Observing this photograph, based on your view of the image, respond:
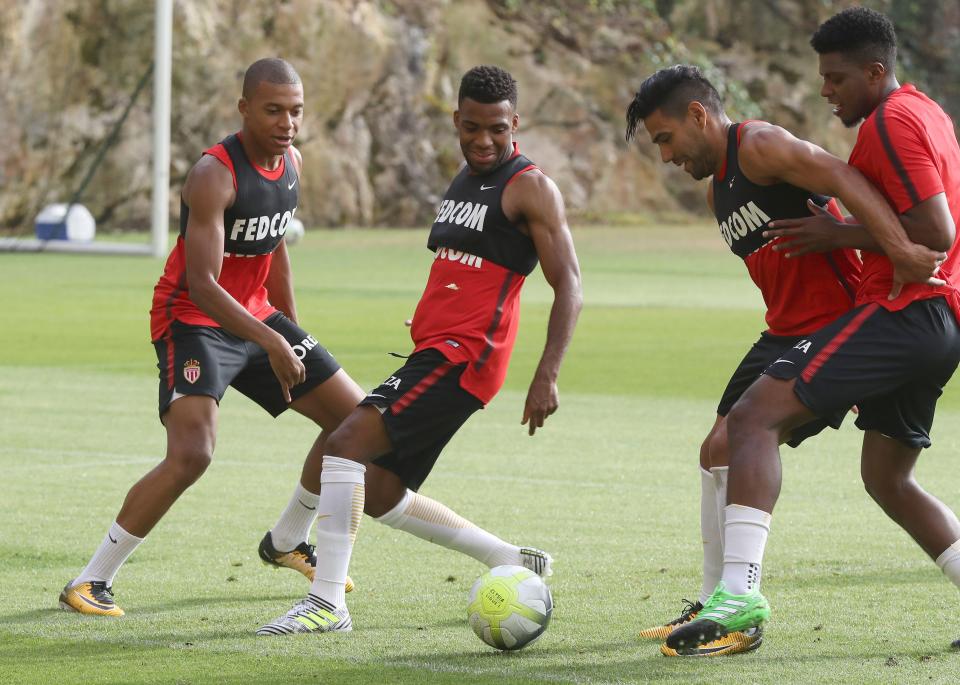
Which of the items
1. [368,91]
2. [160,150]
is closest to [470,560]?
[160,150]

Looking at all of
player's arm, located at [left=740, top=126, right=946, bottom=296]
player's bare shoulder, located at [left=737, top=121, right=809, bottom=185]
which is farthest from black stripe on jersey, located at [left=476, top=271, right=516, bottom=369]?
player's arm, located at [left=740, top=126, right=946, bottom=296]

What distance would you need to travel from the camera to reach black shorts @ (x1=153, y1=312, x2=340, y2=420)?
6926 mm

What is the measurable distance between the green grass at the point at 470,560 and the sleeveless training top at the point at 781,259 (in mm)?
1145

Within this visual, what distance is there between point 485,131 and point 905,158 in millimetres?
1649

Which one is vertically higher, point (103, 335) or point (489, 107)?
point (489, 107)

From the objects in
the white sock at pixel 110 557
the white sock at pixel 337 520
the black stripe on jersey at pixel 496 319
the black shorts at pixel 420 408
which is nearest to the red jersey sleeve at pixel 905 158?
the black stripe on jersey at pixel 496 319

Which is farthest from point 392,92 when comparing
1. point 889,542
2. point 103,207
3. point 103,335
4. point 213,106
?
point 889,542

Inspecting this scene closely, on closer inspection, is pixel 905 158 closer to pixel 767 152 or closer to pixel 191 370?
pixel 767 152

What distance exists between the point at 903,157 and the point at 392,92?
4714 cm

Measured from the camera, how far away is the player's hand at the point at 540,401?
6207mm

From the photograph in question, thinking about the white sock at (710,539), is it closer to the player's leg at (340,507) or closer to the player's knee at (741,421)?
the player's knee at (741,421)

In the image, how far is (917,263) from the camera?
5.65 meters

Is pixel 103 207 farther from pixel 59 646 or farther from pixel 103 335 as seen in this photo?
pixel 59 646

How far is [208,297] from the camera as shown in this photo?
6.71 meters
